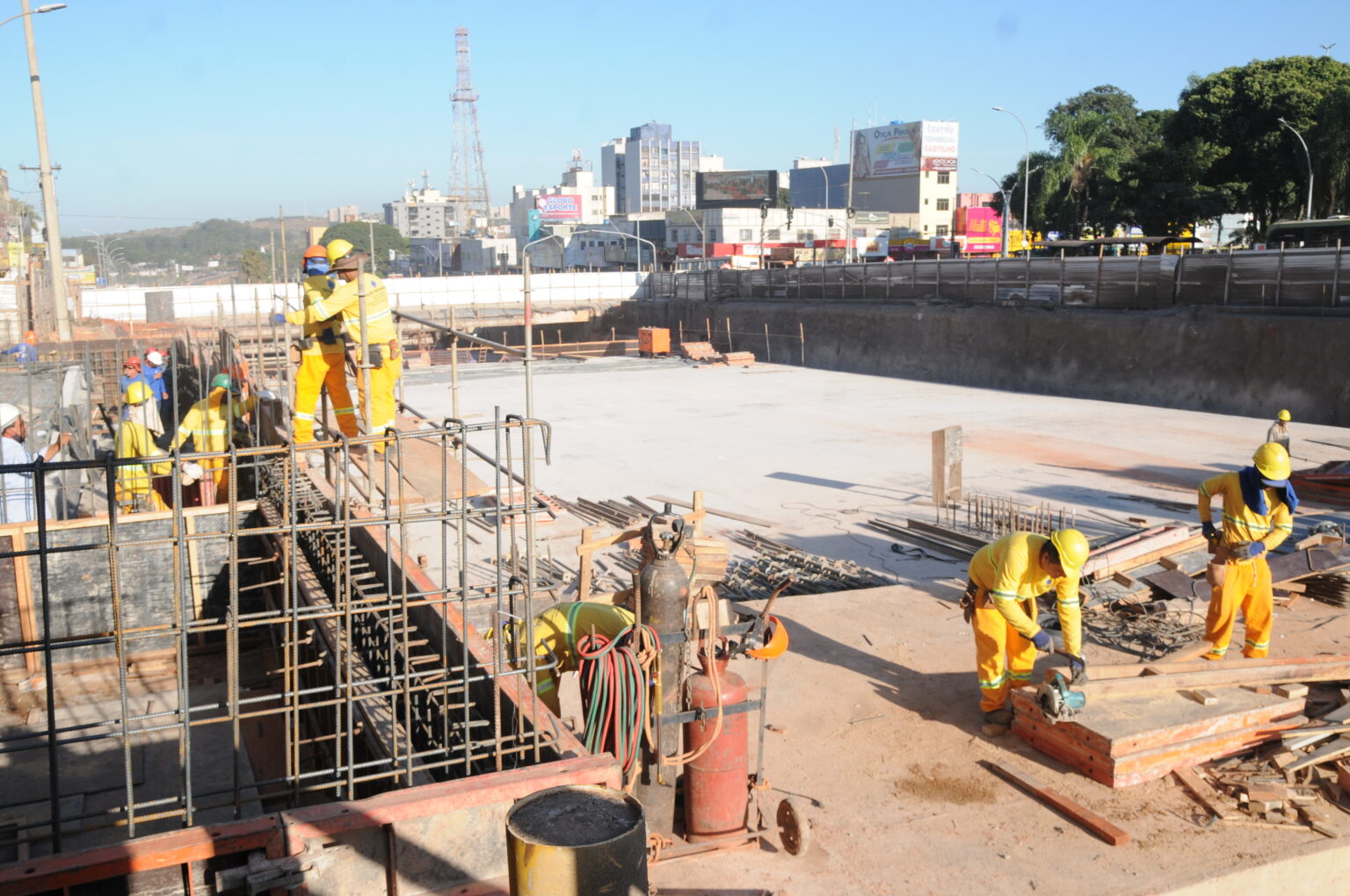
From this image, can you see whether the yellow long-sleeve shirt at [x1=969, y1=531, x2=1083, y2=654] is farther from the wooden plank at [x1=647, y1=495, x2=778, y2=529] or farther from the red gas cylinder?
the wooden plank at [x1=647, y1=495, x2=778, y2=529]

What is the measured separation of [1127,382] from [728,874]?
23877 mm

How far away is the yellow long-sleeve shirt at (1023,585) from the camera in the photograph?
22.2 feet

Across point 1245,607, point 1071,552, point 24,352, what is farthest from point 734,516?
point 24,352

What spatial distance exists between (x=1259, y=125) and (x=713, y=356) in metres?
27.9

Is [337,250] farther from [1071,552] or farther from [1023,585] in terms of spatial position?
[1071,552]

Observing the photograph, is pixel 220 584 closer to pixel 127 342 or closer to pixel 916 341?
pixel 127 342

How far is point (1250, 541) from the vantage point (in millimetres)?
7789

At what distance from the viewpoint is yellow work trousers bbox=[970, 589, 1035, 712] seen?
7.05 metres

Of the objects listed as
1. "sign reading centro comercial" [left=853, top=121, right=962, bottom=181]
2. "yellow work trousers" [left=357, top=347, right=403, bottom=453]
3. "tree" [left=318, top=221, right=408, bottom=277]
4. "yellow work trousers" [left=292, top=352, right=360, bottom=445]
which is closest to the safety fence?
"yellow work trousers" [left=357, top=347, right=403, bottom=453]

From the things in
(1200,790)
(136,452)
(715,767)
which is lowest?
(1200,790)

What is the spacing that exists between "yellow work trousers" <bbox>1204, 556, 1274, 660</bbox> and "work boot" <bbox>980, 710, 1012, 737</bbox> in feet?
6.72

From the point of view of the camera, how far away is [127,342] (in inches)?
929

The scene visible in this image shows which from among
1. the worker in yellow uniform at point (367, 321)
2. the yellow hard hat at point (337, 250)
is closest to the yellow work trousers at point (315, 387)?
the worker in yellow uniform at point (367, 321)

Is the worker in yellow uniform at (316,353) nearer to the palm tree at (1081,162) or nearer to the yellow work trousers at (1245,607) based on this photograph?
the yellow work trousers at (1245,607)
